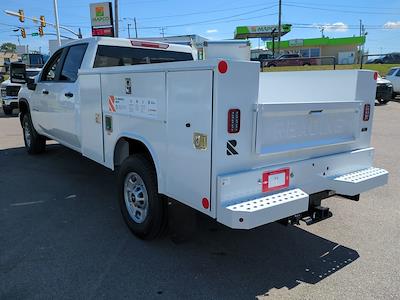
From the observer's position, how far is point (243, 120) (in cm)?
291

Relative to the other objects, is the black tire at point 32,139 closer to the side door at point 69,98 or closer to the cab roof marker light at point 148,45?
the side door at point 69,98

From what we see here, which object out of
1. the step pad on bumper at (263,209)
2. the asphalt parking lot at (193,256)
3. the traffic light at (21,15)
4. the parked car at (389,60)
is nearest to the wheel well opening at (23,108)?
the asphalt parking lot at (193,256)

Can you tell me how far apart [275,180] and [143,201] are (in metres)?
1.43

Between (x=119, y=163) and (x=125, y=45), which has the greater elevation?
(x=125, y=45)

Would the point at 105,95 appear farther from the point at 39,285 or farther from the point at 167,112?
the point at 39,285

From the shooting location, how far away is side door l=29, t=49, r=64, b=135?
605cm

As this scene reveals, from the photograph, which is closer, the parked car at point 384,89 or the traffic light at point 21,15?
the parked car at point 384,89

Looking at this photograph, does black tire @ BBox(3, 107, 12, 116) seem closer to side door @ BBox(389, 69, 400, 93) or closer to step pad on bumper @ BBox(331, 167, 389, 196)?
step pad on bumper @ BBox(331, 167, 389, 196)

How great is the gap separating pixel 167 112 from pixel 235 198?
943 mm

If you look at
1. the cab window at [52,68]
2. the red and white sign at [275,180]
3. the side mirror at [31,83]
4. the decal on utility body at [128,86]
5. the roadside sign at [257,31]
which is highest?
the roadside sign at [257,31]

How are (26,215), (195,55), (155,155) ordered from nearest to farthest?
1. (155,155)
2. (26,215)
3. (195,55)

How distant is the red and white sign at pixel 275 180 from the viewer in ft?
10.1

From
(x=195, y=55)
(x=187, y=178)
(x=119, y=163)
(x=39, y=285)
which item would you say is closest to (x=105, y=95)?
(x=119, y=163)

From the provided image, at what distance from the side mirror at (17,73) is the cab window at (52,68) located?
65cm
